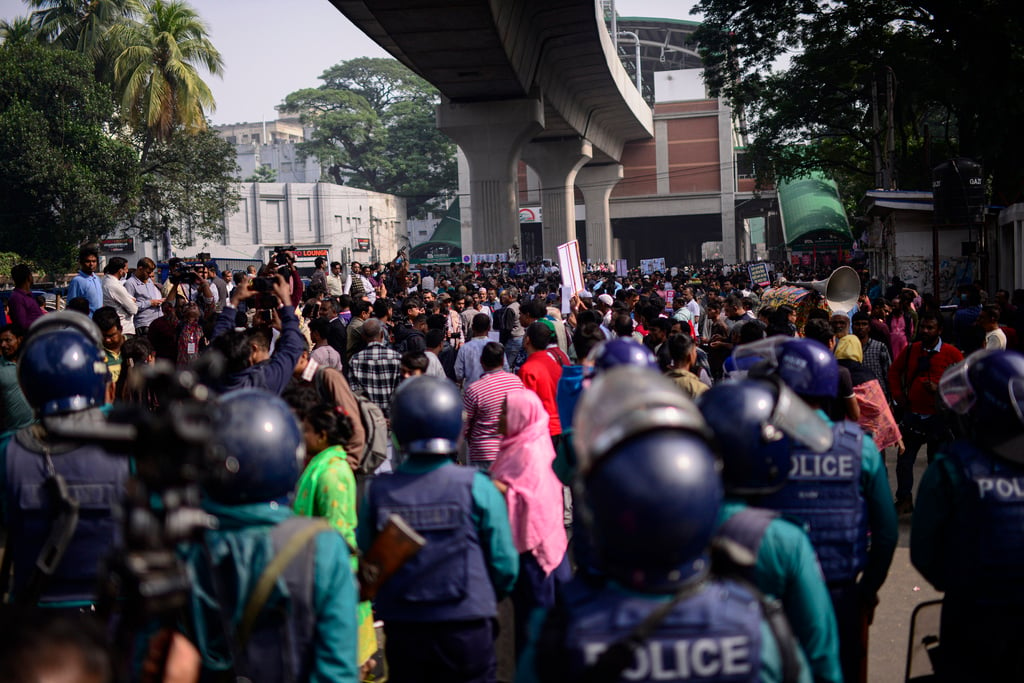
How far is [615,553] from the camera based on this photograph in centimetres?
210

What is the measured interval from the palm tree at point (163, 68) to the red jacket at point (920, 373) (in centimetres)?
3531

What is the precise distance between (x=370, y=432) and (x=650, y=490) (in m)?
4.44

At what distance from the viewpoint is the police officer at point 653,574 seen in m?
2.04

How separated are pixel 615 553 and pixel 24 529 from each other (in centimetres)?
251

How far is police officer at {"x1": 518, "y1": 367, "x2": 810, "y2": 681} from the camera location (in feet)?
6.69

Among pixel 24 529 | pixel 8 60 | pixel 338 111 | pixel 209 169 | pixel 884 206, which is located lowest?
pixel 24 529

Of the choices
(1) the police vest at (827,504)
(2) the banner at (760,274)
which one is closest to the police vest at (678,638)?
(1) the police vest at (827,504)

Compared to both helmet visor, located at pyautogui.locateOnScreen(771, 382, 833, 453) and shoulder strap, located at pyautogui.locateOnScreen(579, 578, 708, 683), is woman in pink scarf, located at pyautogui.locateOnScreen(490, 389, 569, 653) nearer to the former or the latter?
helmet visor, located at pyautogui.locateOnScreen(771, 382, 833, 453)

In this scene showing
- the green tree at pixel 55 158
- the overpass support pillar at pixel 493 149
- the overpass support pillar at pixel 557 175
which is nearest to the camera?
the green tree at pixel 55 158

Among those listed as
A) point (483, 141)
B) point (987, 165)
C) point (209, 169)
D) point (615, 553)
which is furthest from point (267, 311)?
point (209, 169)

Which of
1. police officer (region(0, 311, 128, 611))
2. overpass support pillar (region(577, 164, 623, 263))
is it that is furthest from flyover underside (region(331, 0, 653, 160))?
police officer (region(0, 311, 128, 611))

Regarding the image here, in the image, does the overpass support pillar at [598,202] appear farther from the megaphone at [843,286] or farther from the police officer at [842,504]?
the police officer at [842,504]

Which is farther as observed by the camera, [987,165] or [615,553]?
[987,165]

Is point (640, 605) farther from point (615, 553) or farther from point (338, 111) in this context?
point (338, 111)
